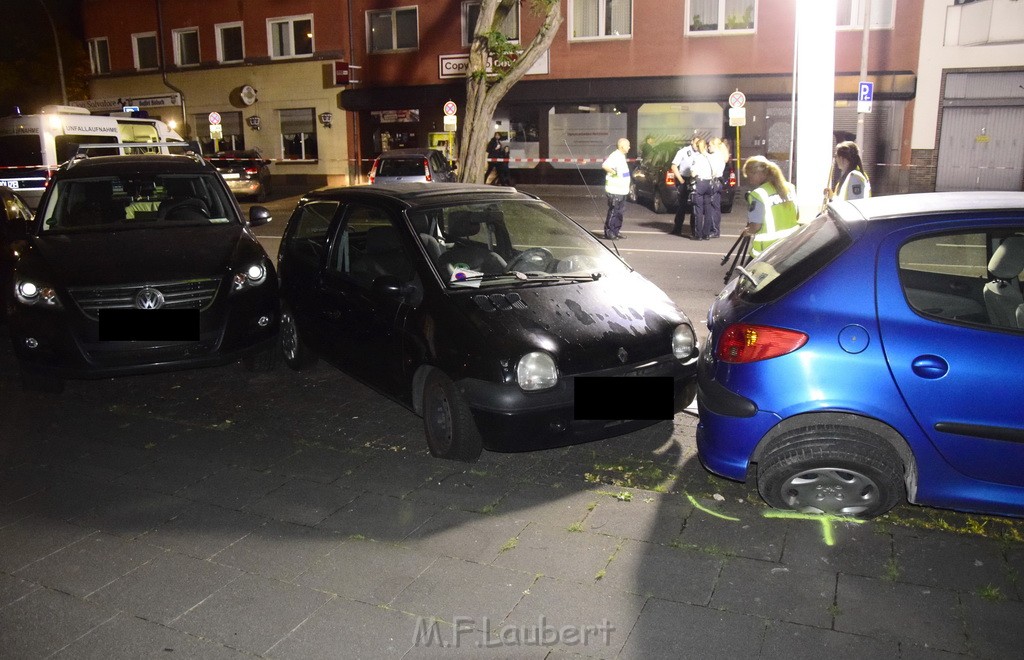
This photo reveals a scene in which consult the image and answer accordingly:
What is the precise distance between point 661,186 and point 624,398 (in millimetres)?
14874

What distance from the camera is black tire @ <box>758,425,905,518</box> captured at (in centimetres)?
396

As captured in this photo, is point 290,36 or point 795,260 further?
point 290,36

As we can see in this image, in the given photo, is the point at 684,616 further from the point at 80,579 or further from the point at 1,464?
the point at 1,464

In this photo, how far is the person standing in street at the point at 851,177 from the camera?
27.8ft

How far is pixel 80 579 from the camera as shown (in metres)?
3.87

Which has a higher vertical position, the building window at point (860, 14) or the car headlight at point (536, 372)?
the building window at point (860, 14)

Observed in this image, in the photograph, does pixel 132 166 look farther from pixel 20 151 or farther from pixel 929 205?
pixel 20 151

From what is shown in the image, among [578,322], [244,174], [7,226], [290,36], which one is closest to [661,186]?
[244,174]

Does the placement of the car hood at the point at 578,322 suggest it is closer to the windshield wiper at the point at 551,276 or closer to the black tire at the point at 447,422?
the windshield wiper at the point at 551,276

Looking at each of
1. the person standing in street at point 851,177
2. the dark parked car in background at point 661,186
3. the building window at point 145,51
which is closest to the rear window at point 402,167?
the dark parked car in background at point 661,186

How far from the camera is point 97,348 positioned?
6.06 meters

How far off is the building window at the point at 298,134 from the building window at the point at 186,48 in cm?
580

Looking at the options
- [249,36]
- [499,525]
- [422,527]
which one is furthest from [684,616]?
[249,36]

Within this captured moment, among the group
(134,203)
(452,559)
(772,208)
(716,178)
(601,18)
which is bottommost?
(452,559)
